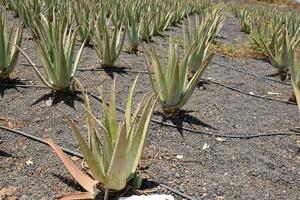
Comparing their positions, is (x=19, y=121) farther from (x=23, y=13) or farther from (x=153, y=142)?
(x=23, y=13)

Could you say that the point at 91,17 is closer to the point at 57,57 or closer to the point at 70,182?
the point at 57,57

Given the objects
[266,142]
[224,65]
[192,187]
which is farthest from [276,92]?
[192,187]

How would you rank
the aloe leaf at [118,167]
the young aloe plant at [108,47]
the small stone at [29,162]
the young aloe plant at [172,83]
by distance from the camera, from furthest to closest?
the young aloe plant at [108,47] < the young aloe plant at [172,83] < the small stone at [29,162] < the aloe leaf at [118,167]

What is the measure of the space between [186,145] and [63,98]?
0.87m

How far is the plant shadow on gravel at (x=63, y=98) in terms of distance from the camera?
254 cm

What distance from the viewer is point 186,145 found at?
220 cm

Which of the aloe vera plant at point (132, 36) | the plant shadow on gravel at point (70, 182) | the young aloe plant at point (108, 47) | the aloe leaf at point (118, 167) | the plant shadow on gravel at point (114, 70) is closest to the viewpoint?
the aloe leaf at point (118, 167)

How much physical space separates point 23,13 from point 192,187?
9.60ft

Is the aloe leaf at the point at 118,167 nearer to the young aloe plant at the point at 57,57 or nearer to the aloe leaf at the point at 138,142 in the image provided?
the aloe leaf at the point at 138,142

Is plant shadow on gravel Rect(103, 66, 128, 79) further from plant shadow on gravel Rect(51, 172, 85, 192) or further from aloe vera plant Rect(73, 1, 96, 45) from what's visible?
plant shadow on gravel Rect(51, 172, 85, 192)

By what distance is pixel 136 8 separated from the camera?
4984 millimetres

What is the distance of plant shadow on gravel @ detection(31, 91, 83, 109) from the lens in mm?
2541

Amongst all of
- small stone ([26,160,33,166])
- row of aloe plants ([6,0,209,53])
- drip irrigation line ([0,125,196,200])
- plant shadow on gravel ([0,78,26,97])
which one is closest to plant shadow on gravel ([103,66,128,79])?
row of aloe plants ([6,0,209,53])

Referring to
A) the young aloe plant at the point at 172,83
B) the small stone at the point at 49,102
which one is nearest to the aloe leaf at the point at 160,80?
the young aloe plant at the point at 172,83
